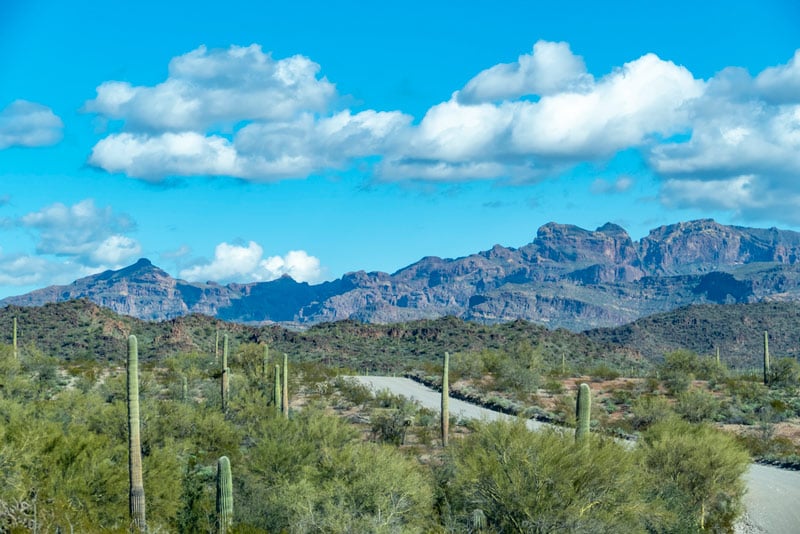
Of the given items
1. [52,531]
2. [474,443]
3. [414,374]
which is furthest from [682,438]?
[414,374]

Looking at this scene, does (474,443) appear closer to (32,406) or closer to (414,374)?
(32,406)

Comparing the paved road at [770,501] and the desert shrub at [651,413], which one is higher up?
the desert shrub at [651,413]

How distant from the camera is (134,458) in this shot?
19.5 metres

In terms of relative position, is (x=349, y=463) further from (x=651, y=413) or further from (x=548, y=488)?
(x=651, y=413)

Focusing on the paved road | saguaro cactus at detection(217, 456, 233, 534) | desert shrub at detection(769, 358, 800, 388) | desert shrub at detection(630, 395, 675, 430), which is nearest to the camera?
saguaro cactus at detection(217, 456, 233, 534)

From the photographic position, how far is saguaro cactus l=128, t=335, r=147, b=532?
19.2 m

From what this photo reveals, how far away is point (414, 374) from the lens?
→ 237 feet

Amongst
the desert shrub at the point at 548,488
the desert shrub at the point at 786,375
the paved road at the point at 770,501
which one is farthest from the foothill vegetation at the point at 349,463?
the desert shrub at the point at 786,375

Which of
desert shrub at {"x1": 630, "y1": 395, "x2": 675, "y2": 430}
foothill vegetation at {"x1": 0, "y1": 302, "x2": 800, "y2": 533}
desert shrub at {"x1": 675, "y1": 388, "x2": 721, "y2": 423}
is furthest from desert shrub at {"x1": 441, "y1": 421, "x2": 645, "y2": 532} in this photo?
desert shrub at {"x1": 675, "y1": 388, "x2": 721, "y2": 423}

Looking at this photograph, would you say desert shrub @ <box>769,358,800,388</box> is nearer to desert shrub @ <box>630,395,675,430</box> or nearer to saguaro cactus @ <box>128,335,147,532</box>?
desert shrub @ <box>630,395,675,430</box>

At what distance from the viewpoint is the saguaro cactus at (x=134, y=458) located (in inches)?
755

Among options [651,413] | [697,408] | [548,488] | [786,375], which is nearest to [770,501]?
[651,413]

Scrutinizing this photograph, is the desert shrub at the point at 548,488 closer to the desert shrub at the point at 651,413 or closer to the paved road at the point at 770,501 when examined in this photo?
the paved road at the point at 770,501

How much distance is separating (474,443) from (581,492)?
10.5 feet
